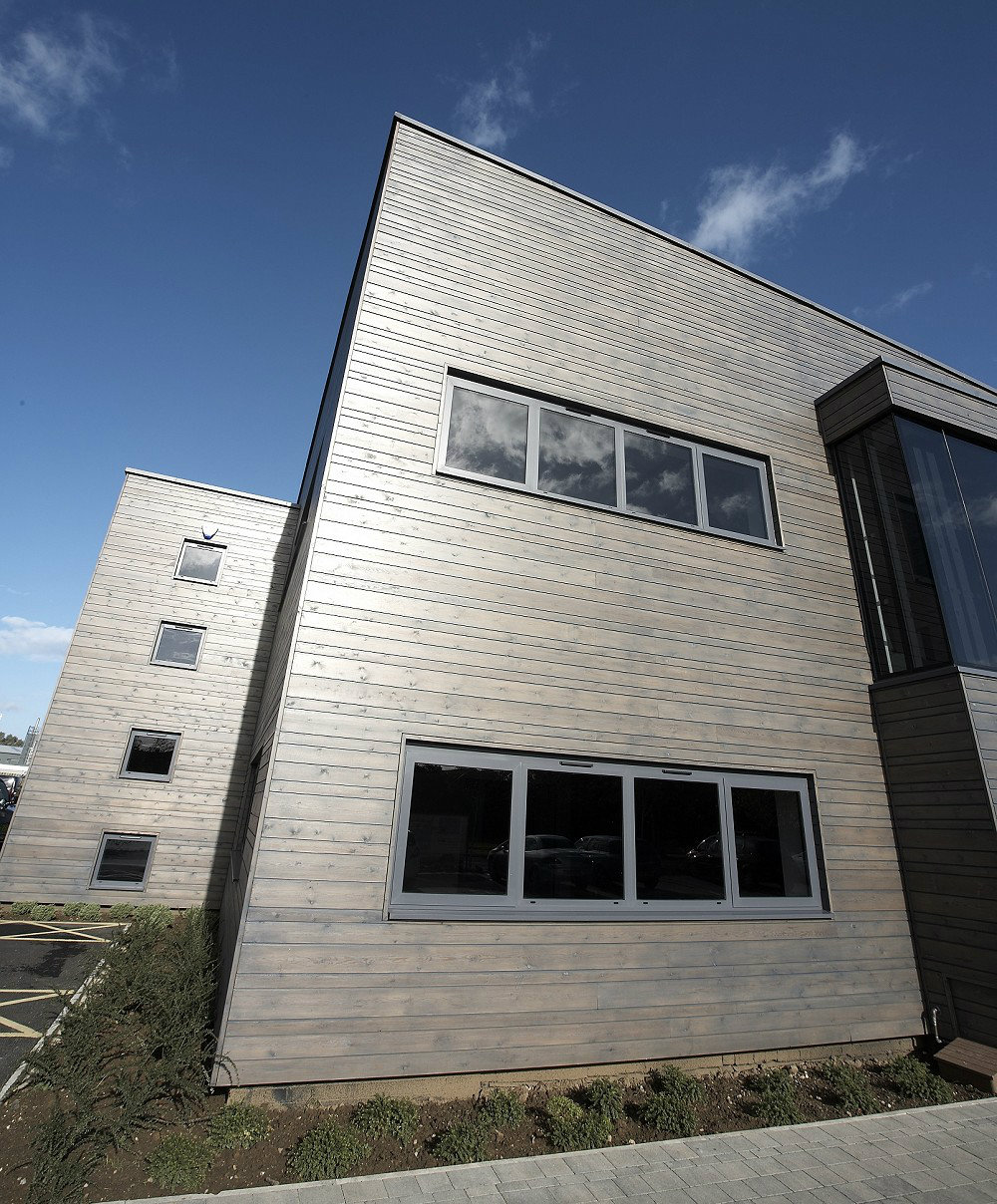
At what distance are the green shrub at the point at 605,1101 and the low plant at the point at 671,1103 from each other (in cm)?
19

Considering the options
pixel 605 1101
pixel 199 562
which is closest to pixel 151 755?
pixel 199 562

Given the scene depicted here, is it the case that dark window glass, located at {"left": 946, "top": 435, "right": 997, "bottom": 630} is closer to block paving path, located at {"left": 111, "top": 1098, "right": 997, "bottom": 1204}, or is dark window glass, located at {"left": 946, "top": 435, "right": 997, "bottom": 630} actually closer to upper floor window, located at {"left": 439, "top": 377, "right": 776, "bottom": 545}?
upper floor window, located at {"left": 439, "top": 377, "right": 776, "bottom": 545}

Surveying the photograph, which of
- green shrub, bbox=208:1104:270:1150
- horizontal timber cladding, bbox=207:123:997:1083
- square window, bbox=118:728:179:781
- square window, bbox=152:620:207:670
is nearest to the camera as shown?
green shrub, bbox=208:1104:270:1150

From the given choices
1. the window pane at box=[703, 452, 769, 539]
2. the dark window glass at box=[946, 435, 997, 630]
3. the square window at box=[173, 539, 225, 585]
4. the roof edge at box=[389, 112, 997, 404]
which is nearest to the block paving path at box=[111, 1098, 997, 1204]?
the window pane at box=[703, 452, 769, 539]

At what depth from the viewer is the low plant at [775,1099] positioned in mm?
4137

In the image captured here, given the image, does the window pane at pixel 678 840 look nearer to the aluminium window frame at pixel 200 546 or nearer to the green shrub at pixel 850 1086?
the green shrub at pixel 850 1086

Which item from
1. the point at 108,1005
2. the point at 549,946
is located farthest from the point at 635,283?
the point at 108,1005

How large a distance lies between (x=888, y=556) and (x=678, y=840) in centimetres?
452

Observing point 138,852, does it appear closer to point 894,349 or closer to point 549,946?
point 549,946

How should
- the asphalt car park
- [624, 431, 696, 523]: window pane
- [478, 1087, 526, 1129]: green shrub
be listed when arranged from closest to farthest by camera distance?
[478, 1087, 526, 1129]: green shrub < the asphalt car park < [624, 431, 696, 523]: window pane

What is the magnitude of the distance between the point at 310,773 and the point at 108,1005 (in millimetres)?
3201

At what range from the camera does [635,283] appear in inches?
287

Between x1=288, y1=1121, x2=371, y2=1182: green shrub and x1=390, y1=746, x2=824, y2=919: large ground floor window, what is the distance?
1.23 m

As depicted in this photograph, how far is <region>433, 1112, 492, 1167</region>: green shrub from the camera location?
134 inches
